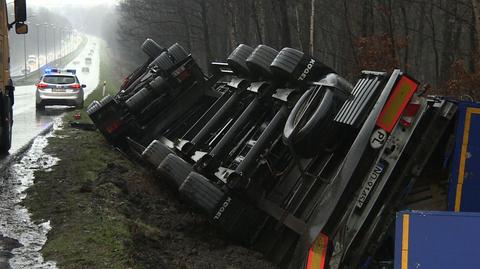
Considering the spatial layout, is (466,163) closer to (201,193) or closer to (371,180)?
(371,180)

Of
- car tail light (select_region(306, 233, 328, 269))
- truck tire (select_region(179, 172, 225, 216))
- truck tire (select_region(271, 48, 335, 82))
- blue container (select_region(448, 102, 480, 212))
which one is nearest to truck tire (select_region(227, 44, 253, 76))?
truck tire (select_region(271, 48, 335, 82))

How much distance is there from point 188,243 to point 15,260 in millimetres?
1860

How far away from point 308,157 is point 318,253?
0.98 metres

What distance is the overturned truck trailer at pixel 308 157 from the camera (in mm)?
4746

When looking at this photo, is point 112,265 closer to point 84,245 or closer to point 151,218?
point 84,245

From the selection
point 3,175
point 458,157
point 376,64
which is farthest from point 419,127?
point 376,64

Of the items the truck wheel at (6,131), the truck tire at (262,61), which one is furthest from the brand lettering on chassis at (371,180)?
the truck wheel at (6,131)

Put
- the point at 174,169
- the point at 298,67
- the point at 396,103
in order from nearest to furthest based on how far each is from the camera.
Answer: the point at 396,103
the point at 298,67
the point at 174,169

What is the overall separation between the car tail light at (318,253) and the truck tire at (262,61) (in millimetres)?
2716

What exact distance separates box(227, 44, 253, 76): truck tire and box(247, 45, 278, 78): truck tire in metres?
0.54

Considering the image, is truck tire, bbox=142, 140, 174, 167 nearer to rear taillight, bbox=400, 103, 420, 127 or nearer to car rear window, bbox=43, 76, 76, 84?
rear taillight, bbox=400, 103, 420, 127

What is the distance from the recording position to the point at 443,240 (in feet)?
11.5

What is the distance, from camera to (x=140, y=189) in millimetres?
8180

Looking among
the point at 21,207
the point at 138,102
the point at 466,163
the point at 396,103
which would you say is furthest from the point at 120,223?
the point at 138,102
